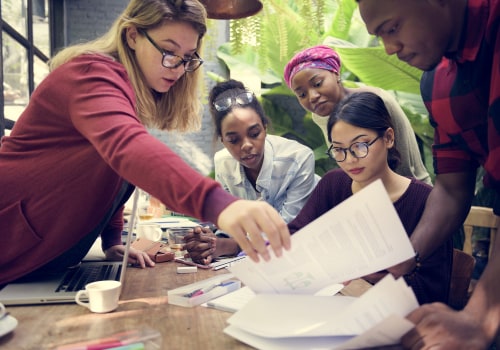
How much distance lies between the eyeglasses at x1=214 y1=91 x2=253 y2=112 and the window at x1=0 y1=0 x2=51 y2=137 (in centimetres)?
135

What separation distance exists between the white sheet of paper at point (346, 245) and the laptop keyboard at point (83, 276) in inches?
18.3

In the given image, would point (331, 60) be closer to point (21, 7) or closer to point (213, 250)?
point (213, 250)

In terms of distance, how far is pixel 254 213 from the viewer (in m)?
0.67

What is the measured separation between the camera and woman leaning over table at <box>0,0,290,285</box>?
2.31ft

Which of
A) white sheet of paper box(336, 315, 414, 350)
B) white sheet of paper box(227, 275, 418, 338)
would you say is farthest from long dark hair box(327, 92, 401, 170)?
white sheet of paper box(336, 315, 414, 350)

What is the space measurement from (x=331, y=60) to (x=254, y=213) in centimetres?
171

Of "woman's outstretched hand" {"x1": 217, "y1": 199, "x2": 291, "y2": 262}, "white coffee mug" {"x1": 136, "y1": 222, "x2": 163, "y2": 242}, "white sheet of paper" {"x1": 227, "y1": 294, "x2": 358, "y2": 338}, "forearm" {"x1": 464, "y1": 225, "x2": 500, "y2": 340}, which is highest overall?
"woman's outstretched hand" {"x1": 217, "y1": 199, "x2": 291, "y2": 262}

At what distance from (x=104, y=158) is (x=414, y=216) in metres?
0.98

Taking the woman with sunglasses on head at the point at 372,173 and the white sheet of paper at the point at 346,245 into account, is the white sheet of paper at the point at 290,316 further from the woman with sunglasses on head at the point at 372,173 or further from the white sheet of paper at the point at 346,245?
the woman with sunglasses on head at the point at 372,173

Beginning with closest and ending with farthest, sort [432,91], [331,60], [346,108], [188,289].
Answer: [188,289] → [432,91] → [346,108] → [331,60]

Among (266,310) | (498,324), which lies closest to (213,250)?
(266,310)

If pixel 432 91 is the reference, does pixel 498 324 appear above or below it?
below

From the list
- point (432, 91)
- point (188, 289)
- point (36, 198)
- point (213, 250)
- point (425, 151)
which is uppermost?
point (432, 91)

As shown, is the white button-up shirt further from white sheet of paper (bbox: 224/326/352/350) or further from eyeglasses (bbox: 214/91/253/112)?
white sheet of paper (bbox: 224/326/352/350)
